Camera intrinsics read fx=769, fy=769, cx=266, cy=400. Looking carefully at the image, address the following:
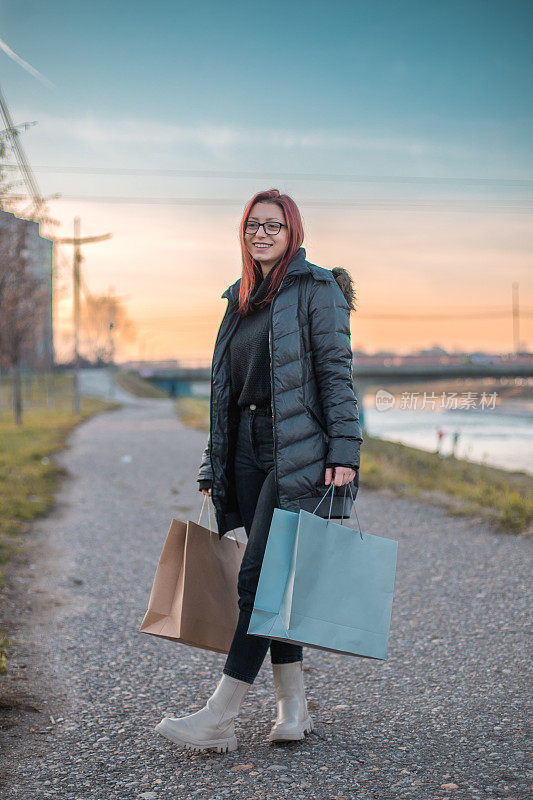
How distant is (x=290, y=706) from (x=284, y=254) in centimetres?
176

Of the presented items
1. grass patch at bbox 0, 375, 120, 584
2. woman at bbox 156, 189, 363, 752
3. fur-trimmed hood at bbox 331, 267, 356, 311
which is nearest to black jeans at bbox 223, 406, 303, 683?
woman at bbox 156, 189, 363, 752

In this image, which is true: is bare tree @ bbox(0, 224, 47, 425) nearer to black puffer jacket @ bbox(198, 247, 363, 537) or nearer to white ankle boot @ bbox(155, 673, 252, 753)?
black puffer jacket @ bbox(198, 247, 363, 537)

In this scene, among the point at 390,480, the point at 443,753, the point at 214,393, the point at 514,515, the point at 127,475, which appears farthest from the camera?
the point at 127,475

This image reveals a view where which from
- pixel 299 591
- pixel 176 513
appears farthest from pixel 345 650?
pixel 176 513

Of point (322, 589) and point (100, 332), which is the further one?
point (100, 332)

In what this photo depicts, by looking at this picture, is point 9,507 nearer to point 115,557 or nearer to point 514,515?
point 115,557

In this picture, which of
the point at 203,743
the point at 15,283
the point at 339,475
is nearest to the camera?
the point at 339,475

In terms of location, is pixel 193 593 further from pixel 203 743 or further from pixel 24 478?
pixel 24 478

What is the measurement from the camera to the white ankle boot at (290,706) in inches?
115

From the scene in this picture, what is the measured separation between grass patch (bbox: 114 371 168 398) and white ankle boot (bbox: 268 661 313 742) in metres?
61.2

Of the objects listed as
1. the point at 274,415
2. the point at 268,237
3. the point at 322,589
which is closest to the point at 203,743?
the point at 322,589

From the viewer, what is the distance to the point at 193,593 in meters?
3.04

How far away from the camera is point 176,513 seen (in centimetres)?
877

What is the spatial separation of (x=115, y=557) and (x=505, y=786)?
180 inches
